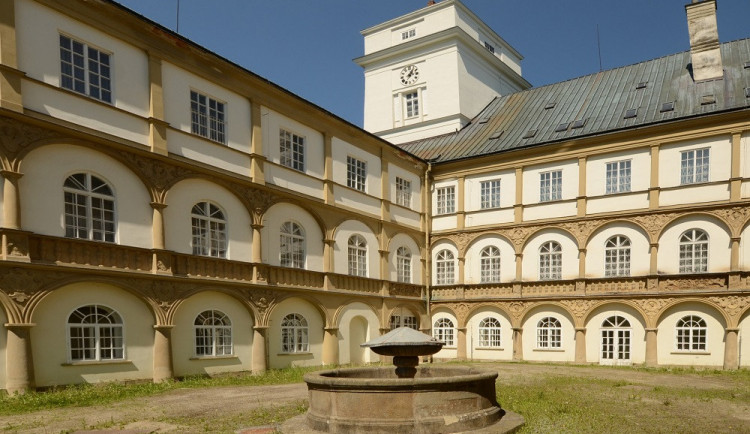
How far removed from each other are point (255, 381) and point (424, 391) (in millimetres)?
10527

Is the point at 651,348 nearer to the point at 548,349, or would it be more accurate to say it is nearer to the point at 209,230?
the point at 548,349

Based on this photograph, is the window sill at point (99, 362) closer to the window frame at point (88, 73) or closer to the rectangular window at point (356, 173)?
the window frame at point (88, 73)

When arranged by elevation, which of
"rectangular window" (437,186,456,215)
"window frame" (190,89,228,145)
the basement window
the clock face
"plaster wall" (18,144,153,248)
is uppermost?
the clock face

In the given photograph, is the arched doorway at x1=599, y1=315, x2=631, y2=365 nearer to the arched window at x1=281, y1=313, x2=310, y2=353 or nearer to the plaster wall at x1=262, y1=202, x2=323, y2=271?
the plaster wall at x1=262, y1=202, x2=323, y2=271

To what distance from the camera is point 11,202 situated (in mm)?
13688

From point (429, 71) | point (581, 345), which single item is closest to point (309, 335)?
point (581, 345)

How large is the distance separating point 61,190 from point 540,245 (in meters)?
20.8

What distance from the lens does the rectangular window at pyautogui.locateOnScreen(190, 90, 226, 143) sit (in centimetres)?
1903

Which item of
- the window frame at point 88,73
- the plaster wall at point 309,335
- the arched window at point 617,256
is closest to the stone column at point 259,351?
the plaster wall at point 309,335

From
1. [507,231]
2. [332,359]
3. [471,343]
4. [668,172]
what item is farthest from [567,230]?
[332,359]

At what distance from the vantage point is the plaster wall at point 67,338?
14.3 meters

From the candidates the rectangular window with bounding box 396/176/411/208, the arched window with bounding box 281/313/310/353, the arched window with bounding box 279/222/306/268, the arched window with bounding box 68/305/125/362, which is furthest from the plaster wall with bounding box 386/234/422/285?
the arched window with bounding box 68/305/125/362

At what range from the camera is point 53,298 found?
14625 millimetres

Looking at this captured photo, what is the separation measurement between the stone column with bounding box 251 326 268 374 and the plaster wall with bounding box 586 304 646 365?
14.9 metres
